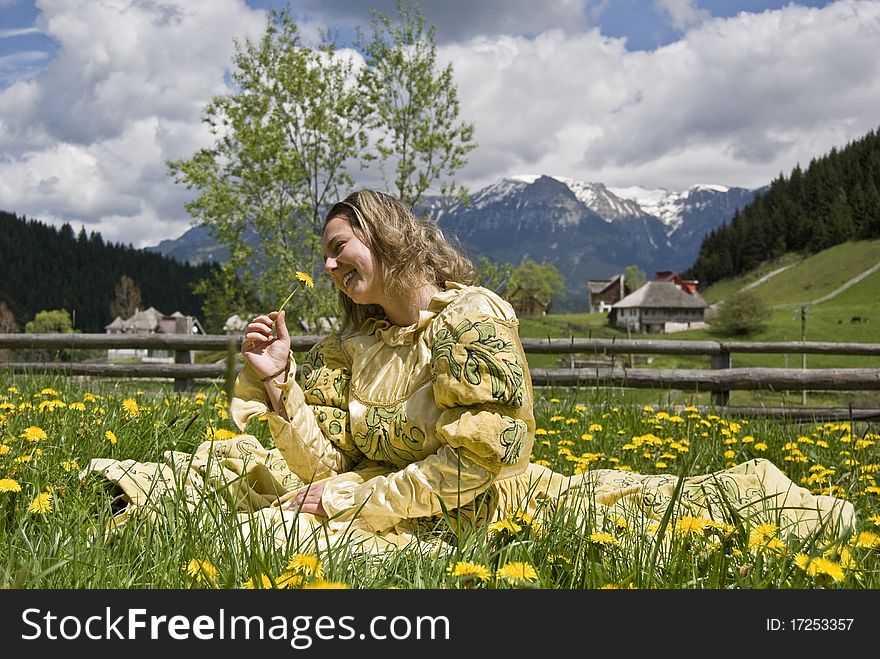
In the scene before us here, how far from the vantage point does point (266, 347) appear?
9.57 feet

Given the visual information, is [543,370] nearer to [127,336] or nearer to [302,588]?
[127,336]

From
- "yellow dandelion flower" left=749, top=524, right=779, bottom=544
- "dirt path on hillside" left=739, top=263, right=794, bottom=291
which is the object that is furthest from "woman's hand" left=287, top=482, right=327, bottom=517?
"dirt path on hillside" left=739, top=263, right=794, bottom=291

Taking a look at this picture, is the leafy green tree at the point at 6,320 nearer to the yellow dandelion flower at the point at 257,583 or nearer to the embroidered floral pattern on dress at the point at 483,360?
the embroidered floral pattern on dress at the point at 483,360

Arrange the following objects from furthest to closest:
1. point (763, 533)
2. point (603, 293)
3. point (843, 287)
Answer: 1. point (603, 293)
2. point (843, 287)
3. point (763, 533)

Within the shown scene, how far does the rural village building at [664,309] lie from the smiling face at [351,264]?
107 m

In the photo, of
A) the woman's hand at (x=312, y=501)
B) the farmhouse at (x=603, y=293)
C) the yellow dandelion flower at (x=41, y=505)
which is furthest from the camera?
the farmhouse at (x=603, y=293)

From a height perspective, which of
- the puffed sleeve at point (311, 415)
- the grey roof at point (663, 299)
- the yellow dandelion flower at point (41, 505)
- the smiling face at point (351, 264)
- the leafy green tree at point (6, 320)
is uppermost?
the grey roof at point (663, 299)

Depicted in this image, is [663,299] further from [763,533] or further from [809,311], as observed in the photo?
[763,533]

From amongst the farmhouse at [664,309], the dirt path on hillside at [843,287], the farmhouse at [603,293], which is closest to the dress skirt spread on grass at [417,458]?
the dirt path on hillside at [843,287]

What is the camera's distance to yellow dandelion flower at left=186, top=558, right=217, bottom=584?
177cm

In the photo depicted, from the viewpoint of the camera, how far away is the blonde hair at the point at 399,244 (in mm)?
2912

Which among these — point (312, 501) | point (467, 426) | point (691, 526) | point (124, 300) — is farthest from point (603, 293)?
point (691, 526)

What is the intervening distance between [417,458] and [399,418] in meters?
0.15
